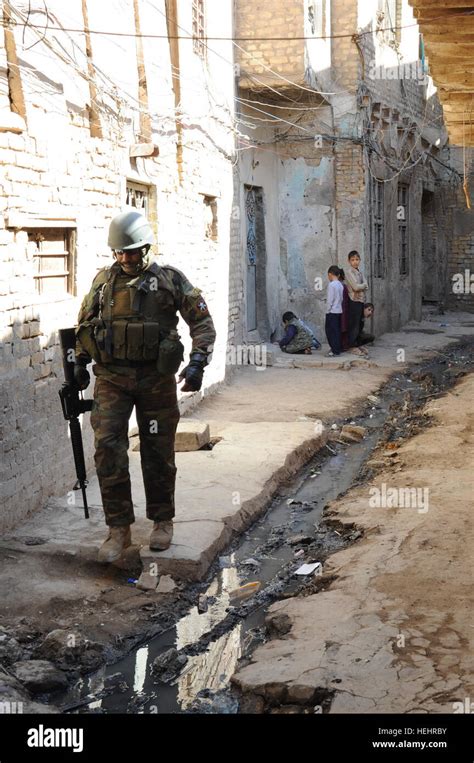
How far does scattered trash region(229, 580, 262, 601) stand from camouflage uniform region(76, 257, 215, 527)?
0.72 metres

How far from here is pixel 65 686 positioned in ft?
13.1

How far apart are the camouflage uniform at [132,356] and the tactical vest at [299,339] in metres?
9.38

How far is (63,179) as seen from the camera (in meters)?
6.41

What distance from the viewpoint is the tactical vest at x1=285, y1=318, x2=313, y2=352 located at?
1463 centimetres

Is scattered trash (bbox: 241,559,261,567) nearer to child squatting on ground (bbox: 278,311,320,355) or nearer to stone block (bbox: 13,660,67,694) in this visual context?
stone block (bbox: 13,660,67,694)

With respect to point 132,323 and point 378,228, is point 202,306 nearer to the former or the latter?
point 132,323

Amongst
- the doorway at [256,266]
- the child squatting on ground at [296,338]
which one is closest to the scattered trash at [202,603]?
the child squatting on ground at [296,338]

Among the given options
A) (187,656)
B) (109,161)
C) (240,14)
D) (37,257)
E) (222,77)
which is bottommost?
(187,656)

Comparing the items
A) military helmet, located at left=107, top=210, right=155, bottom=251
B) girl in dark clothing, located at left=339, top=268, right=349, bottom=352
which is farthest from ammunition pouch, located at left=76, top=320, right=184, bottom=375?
girl in dark clothing, located at left=339, top=268, right=349, bottom=352

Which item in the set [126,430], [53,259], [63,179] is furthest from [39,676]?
[63,179]

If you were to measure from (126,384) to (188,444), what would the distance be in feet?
9.40

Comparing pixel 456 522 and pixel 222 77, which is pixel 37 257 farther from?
pixel 222 77

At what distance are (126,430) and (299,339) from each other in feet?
31.7
